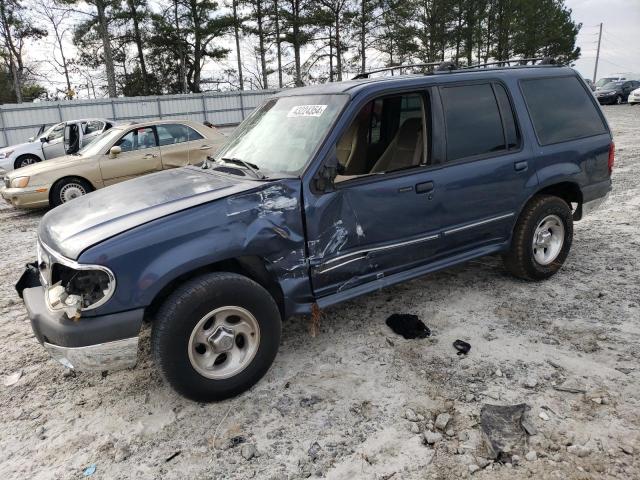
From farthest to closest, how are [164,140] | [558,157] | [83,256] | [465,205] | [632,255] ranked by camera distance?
[164,140], [632,255], [558,157], [465,205], [83,256]

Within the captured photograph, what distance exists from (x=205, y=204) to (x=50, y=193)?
22.6ft

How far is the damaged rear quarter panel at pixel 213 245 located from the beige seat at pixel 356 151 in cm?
114

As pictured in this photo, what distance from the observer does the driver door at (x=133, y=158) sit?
28.3 ft

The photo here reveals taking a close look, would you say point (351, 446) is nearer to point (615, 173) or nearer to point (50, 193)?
point (50, 193)

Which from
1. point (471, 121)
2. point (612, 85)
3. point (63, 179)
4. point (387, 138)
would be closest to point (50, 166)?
point (63, 179)

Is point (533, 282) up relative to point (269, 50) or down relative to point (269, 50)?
down

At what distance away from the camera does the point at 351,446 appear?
2.66m

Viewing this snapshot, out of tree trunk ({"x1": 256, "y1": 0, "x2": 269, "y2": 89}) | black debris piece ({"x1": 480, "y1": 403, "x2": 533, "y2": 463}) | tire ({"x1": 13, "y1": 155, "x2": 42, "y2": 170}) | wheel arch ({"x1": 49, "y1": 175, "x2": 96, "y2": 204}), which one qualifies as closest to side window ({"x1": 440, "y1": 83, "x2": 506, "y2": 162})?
black debris piece ({"x1": 480, "y1": 403, "x2": 533, "y2": 463})

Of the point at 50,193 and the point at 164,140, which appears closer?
the point at 50,193

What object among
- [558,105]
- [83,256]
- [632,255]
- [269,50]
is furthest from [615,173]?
[269,50]

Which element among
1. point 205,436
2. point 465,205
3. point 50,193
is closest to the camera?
point 205,436

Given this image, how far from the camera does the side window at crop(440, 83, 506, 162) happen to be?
150 inches

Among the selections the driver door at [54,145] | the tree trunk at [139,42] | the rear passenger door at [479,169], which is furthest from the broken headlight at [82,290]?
the tree trunk at [139,42]

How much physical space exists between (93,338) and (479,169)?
304 centimetres
